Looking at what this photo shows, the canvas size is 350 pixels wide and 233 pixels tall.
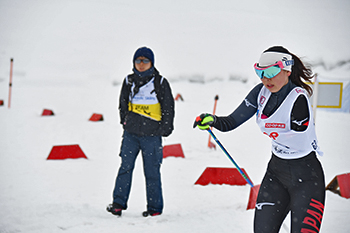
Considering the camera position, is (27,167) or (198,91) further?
(198,91)

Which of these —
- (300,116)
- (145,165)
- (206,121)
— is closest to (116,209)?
(145,165)

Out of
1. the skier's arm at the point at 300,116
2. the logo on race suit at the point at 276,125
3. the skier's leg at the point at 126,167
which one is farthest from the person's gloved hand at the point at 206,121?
the skier's leg at the point at 126,167

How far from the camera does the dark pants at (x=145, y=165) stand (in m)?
3.45

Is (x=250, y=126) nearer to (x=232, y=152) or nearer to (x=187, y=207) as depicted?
(x=232, y=152)

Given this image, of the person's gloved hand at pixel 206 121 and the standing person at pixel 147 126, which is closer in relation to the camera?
the person's gloved hand at pixel 206 121

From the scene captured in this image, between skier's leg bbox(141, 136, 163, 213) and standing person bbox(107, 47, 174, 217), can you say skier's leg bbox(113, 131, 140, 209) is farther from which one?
skier's leg bbox(141, 136, 163, 213)

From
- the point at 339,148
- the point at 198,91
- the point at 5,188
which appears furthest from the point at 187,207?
the point at 198,91

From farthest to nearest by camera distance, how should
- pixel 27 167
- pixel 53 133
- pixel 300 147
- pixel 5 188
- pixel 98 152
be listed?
pixel 53 133 → pixel 98 152 → pixel 27 167 → pixel 5 188 → pixel 300 147

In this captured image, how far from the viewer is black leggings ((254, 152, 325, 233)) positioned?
2.03 m

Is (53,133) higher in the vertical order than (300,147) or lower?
lower

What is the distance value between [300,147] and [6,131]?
7372mm

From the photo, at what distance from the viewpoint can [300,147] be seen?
213 cm

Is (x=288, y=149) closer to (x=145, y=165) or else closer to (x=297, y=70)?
(x=297, y=70)

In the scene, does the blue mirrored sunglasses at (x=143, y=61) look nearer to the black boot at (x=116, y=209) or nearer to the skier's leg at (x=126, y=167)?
the skier's leg at (x=126, y=167)
